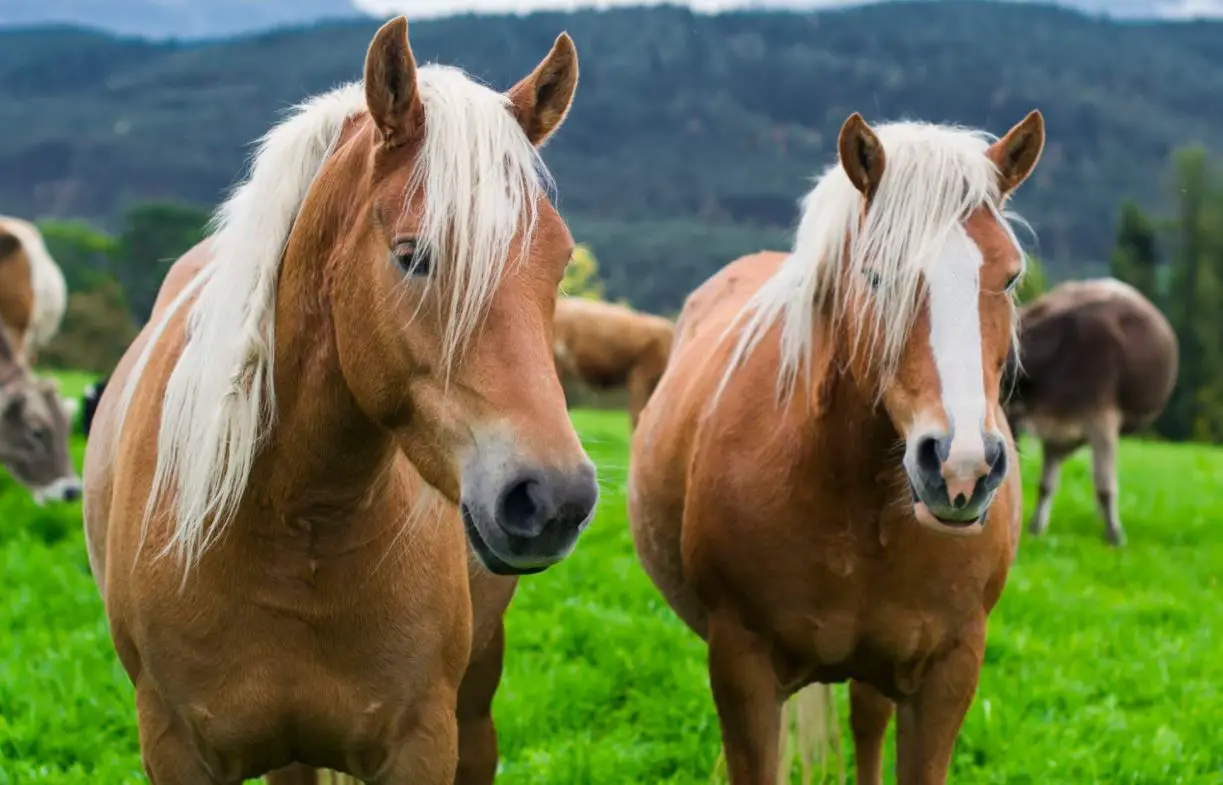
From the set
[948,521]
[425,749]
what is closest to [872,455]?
[948,521]

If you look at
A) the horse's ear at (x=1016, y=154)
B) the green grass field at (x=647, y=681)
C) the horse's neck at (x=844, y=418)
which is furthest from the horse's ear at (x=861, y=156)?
the green grass field at (x=647, y=681)

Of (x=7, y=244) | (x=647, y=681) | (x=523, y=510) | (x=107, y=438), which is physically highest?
(x=523, y=510)

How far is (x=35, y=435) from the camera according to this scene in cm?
788

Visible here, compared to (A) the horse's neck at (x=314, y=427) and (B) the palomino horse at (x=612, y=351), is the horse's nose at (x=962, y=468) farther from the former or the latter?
(B) the palomino horse at (x=612, y=351)

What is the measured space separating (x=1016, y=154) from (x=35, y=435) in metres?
7.13

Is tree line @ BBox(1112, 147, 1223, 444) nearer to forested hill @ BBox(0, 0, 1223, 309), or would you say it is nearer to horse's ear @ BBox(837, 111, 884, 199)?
forested hill @ BBox(0, 0, 1223, 309)

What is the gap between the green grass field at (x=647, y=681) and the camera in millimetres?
4102

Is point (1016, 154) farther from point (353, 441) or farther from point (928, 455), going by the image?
point (353, 441)

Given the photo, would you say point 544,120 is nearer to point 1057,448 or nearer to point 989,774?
point 989,774

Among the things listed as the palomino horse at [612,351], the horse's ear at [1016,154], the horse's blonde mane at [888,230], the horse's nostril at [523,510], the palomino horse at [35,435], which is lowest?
the palomino horse at [612,351]

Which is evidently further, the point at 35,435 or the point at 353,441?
the point at 35,435

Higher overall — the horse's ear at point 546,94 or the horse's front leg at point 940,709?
the horse's ear at point 546,94

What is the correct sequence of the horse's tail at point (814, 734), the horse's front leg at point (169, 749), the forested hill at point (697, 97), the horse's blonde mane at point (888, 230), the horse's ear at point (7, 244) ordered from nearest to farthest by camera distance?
the horse's front leg at point (169, 749)
the horse's blonde mane at point (888, 230)
the horse's tail at point (814, 734)
the horse's ear at point (7, 244)
the forested hill at point (697, 97)

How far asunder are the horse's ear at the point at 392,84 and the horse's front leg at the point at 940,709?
6.27 feet
